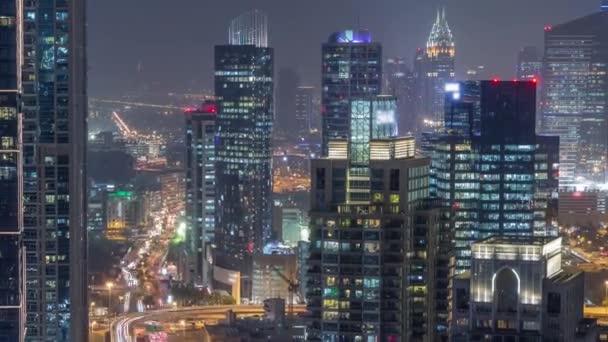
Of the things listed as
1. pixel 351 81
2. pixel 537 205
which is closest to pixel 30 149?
pixel 537 205

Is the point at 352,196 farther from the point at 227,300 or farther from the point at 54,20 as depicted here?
the point at 227,300

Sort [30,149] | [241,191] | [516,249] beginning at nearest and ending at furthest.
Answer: [516,249], [30,149], [241,191]

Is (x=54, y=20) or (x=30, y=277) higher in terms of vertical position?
(x=54, y=20)

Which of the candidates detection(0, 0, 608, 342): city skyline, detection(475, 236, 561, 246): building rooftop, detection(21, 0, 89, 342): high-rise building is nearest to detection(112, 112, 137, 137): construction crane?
detection(0, 0, 608, 342): city skyline

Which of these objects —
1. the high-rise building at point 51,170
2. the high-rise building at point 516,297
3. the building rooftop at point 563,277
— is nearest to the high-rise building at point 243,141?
the high-rise building at point 51,170

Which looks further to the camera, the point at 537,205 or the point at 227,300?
the point at 227,300

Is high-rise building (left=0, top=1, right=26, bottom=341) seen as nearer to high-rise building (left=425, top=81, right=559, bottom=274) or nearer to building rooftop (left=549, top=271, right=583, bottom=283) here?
building rooftop (left=549, top=271, right=583, bottom=283)

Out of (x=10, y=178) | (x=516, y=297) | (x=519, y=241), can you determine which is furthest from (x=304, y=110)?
(x=10, y=178)

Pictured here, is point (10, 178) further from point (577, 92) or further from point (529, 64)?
point (577, 92)
